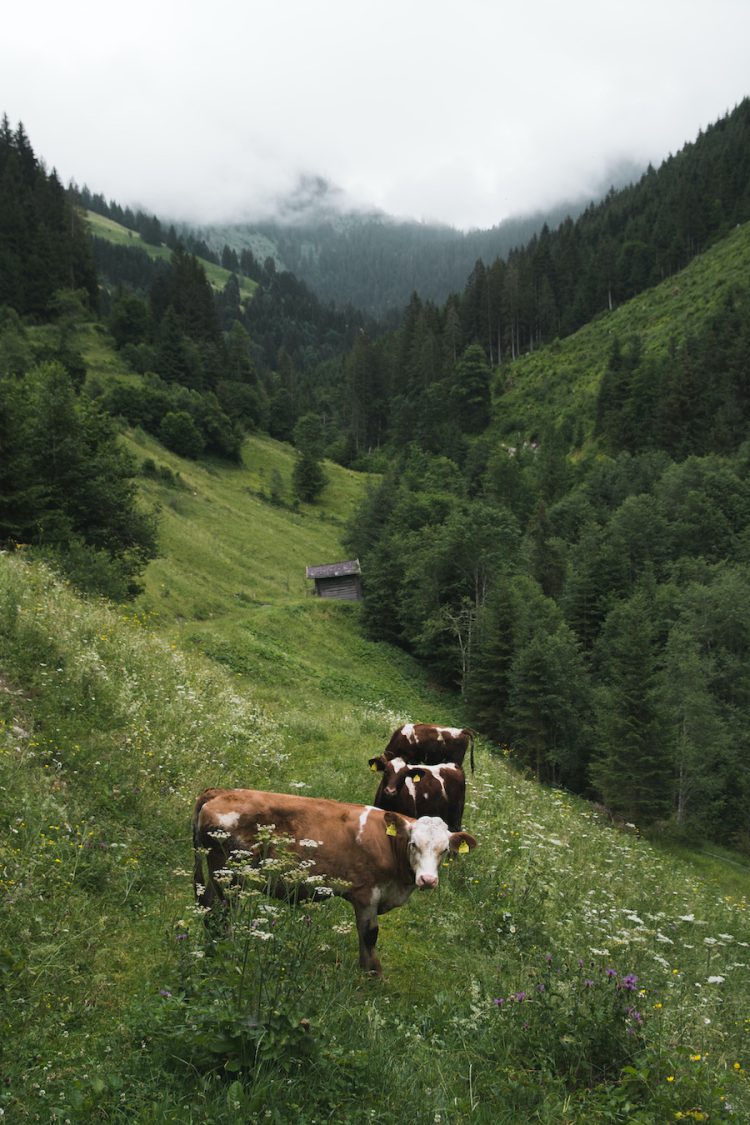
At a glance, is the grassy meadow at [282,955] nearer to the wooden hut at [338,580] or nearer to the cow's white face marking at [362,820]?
the cow's white face marking at [362,820]

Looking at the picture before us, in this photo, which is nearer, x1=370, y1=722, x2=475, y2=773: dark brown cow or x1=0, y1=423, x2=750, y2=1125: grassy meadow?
x1=0, y1=423, x2=750, y2=1125: grassy meadow

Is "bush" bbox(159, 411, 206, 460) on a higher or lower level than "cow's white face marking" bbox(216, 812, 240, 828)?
higher

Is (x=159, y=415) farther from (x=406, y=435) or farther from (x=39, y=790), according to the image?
(x=39, y=790)

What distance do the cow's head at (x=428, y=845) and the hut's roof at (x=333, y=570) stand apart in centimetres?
4814

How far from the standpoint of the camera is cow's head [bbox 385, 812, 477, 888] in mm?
6785

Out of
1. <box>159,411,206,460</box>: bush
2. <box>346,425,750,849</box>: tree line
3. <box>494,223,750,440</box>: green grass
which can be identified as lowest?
<box>346,425,750,849</box>: tree line

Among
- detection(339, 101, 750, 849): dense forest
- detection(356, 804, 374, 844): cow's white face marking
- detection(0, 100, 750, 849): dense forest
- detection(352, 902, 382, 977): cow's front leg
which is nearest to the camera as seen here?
detection(352, 902, 382, 977): cow's front leg

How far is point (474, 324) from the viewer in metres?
129

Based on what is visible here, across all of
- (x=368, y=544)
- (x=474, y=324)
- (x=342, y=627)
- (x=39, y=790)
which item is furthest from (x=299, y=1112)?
(x=474, y=324)

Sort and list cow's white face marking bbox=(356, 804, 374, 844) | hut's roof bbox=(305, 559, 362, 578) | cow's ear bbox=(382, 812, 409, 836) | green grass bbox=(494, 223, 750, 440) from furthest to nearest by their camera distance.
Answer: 1. green grass bbox=(494, 223, 750, 440)
2. hut's roof bbox=(305, 559, 362, 578)
3. cow's ear bbox=(382, 812, 409, 836)
4. cow's white face marking bbox=(356, 804, 374, 844)

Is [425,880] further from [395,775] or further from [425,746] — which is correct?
[425,746]

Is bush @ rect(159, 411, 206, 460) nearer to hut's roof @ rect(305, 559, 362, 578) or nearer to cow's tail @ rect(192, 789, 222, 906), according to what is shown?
hut's roof @ rect(305, 559, 362, 578)

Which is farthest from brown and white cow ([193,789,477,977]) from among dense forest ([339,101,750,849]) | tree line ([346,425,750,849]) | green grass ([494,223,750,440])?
green grass ([494,223,750,440])

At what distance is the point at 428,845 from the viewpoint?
688 cm
